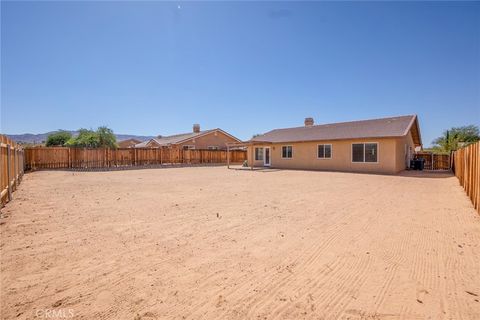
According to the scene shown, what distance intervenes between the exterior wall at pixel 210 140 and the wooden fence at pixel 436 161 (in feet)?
73.9

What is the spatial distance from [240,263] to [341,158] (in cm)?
1710

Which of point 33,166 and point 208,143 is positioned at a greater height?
point 208,143

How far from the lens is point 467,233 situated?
444 cm

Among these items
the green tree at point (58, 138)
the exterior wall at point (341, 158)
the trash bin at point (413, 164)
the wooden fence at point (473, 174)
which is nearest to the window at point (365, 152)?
the exterior wall at point (341, 158)

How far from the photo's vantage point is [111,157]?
22.8 meters

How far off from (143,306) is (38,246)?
2.53 meters

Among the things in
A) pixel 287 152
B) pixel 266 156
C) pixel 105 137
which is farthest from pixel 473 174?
pixel 105 137

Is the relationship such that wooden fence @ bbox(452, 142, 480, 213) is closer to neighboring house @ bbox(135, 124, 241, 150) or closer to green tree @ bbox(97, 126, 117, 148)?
neighboring house @ bbox(135, 124, 241, 150)

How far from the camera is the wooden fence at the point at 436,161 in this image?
21.0 metres

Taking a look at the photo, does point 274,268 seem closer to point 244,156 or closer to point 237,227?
point 237,227

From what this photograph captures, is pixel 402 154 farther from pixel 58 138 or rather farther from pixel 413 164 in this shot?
pixel 58 138

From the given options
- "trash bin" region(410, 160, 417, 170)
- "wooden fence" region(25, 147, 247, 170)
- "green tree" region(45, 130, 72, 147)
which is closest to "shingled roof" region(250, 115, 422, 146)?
"trash bin" region(410, 160, 417, 170)

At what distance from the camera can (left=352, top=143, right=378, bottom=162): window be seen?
17.0 m

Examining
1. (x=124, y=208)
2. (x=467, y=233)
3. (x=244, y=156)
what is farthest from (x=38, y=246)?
(x=244, y=156)
